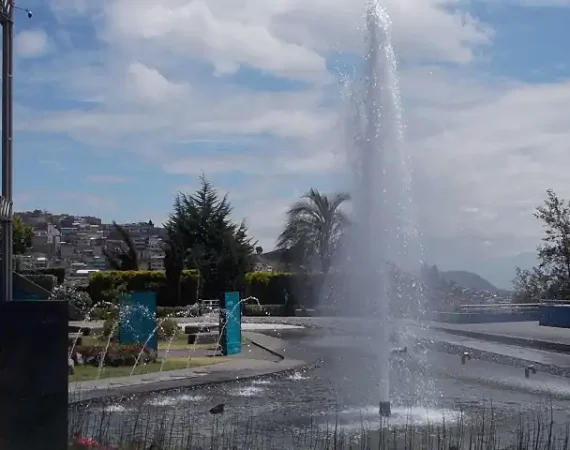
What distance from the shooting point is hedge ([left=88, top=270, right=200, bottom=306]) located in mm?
49156

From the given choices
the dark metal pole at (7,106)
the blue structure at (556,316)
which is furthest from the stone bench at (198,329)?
the dark metal pole at (7,106)

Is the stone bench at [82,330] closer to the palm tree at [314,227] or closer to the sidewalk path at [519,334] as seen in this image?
the sidewalk path at [519,334]

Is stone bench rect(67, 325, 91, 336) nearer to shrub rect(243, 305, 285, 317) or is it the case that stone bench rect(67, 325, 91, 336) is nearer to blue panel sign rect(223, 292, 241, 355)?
blue panel sign rect(223, 292, 241, 355)

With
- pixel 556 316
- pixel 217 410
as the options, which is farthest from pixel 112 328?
pixel 556 316

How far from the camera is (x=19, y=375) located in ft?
22.8

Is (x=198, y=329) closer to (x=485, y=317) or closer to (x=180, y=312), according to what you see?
(x=180, y=312)

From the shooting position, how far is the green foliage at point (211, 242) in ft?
186

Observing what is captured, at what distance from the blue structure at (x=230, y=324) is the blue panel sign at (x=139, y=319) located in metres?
1.71

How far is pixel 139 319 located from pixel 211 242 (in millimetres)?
38210

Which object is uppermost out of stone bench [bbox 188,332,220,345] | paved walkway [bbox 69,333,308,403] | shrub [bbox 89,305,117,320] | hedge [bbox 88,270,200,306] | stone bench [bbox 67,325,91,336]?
hedge [bbox 88,270,200,306]

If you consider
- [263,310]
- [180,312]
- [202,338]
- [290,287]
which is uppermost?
[290,287]

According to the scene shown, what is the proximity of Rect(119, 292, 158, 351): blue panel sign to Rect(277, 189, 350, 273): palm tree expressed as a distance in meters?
36.5

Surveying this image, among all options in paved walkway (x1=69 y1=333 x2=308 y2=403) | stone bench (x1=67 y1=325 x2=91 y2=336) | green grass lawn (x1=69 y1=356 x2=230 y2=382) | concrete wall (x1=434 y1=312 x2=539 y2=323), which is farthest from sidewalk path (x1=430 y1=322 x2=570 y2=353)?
stone bench (x1=67 y1=325 x2=91 y2=336)

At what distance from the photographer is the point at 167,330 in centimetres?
2683
